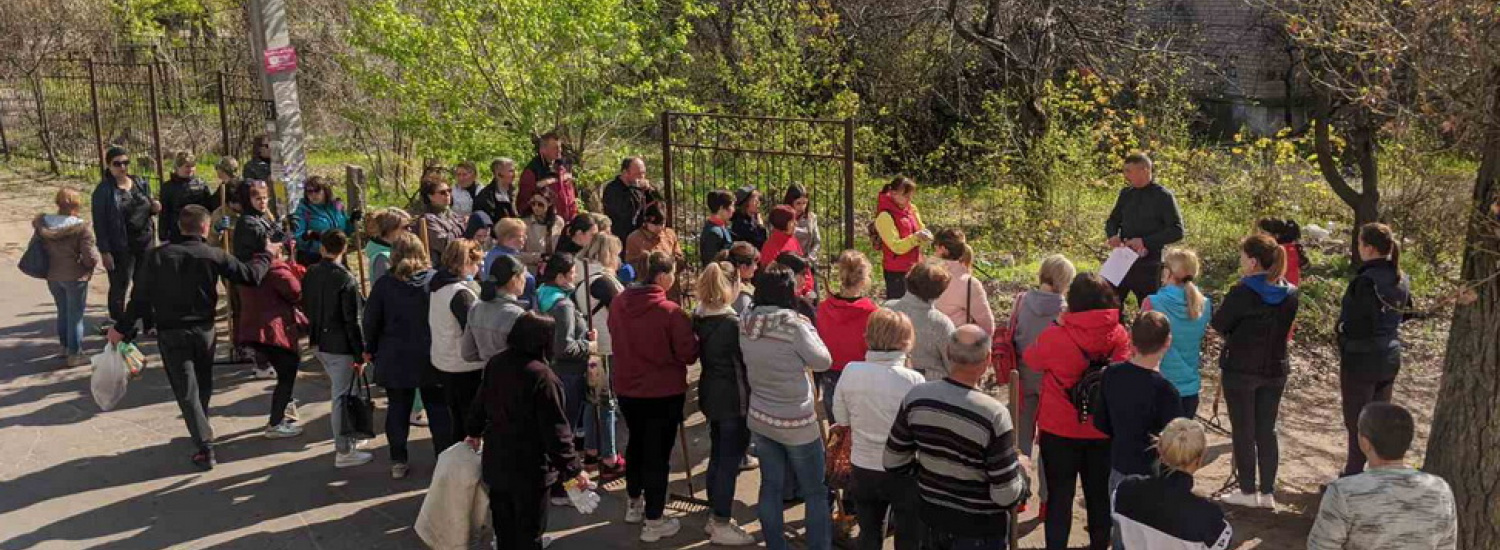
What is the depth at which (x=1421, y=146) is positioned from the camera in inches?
224

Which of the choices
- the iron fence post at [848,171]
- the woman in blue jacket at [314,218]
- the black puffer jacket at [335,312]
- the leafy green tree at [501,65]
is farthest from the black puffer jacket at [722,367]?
the leafy green tree at [501,65]

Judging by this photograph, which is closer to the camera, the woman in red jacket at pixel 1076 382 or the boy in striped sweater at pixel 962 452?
the boy in striped sweater at pixel 962 452

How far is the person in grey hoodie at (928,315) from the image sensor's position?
19.6 ft

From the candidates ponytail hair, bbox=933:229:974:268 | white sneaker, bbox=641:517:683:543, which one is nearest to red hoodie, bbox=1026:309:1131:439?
ponytail hair, bbox=933:229:974:268

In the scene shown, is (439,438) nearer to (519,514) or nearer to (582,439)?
(582,439)

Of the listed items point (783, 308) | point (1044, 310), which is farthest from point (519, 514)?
point (1044, 310)

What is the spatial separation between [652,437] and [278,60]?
5567 mm

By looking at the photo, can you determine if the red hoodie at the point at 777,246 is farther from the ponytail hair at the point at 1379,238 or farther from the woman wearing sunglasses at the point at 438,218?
the ponytail hair at the point at 1379,238

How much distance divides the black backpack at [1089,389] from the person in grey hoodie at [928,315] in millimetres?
654

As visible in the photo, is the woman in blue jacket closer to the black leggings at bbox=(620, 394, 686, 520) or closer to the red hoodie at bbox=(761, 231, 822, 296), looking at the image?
the red hoodie at bbox=(761, 231, 822, 296)

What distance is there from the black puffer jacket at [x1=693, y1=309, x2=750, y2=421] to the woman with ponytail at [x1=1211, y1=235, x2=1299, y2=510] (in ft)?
8.35

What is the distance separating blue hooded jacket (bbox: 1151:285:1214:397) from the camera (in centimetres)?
626

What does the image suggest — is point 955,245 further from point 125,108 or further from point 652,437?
point 125,108

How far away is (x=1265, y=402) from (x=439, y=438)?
4609 mm
